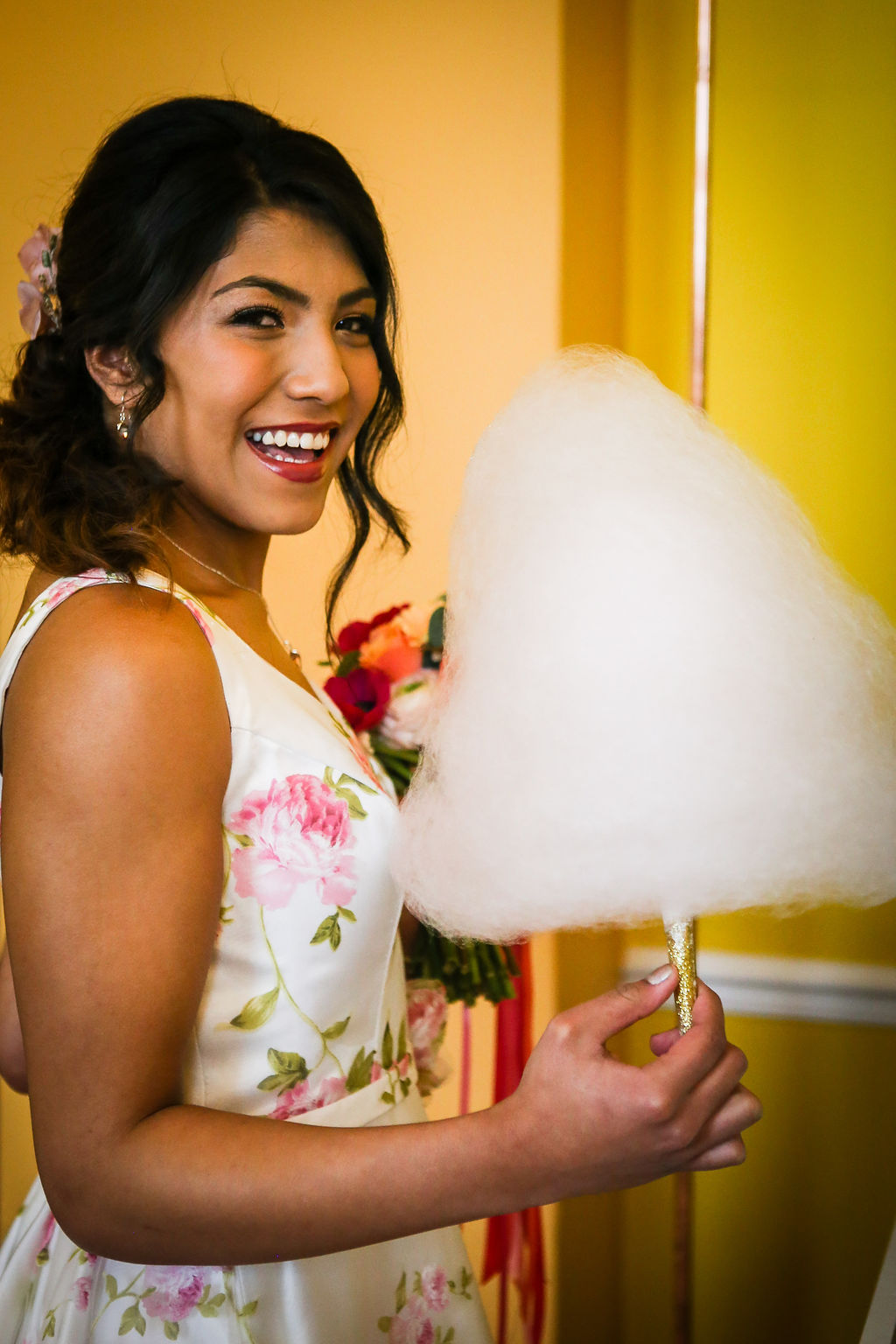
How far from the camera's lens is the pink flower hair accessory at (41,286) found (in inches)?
34.3

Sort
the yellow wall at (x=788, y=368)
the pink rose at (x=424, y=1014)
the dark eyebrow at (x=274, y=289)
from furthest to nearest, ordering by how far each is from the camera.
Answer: the yellow wall at (x=788, y=368)
the pink rose at (x=424, y=1014)
the dark eyebrow at (x=274, y=289)

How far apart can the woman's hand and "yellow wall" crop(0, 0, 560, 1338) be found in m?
0.91

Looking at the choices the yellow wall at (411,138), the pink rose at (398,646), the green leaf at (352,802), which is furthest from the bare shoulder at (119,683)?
the yellow wall at (411,138)

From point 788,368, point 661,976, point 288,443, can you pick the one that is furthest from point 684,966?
point 788,368

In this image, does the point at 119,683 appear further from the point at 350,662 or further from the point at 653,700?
the point at 350,662

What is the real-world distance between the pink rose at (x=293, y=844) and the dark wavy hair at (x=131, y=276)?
0.19m

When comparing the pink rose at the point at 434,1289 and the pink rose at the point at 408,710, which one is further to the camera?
the pink rose at the point at 408,710

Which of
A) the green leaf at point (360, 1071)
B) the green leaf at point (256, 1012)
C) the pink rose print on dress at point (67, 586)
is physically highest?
the pink rose print on dress at point (67, 586)

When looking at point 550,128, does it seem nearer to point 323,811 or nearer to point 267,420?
point 267,420

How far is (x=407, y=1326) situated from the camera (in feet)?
2.79

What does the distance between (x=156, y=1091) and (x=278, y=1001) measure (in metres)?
0.14

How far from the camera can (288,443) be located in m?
0.83

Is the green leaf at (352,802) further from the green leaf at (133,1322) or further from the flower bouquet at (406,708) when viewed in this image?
the green leaf at (133,1322)

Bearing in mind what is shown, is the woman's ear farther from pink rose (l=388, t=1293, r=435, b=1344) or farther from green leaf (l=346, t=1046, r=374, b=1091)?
pink rose (l=388, t=1293, r=435, b=1344)
